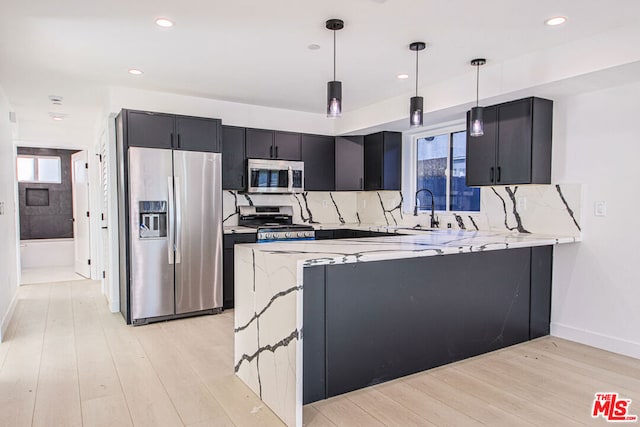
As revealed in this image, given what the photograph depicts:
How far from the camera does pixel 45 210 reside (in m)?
8.27

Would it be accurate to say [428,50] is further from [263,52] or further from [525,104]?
[263,52]

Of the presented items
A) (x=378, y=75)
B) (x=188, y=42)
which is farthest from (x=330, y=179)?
(x=188, y=42)

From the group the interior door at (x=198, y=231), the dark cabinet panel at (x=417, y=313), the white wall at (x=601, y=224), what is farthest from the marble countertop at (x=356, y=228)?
the white wall at (x=601, y=224)

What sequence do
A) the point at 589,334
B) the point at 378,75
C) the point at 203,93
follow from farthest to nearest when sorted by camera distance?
the point at 203,93, the point at 378,75, the point at 589,334

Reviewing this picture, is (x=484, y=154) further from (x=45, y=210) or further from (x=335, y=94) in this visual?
(x=45, y=210)

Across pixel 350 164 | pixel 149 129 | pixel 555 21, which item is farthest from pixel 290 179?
pixel 555 21

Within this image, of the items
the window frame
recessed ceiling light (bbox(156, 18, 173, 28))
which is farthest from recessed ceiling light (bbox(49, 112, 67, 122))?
the window frame

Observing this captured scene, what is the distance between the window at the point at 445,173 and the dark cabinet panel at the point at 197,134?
259 cm

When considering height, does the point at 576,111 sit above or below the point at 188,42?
below

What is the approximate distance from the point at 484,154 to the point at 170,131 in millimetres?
3061

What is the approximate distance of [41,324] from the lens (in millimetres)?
4094

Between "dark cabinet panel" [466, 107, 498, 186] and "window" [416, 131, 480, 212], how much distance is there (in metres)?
0.58

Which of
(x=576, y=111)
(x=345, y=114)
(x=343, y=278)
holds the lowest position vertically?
(x=343, y=278)

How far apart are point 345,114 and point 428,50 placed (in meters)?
2.35
